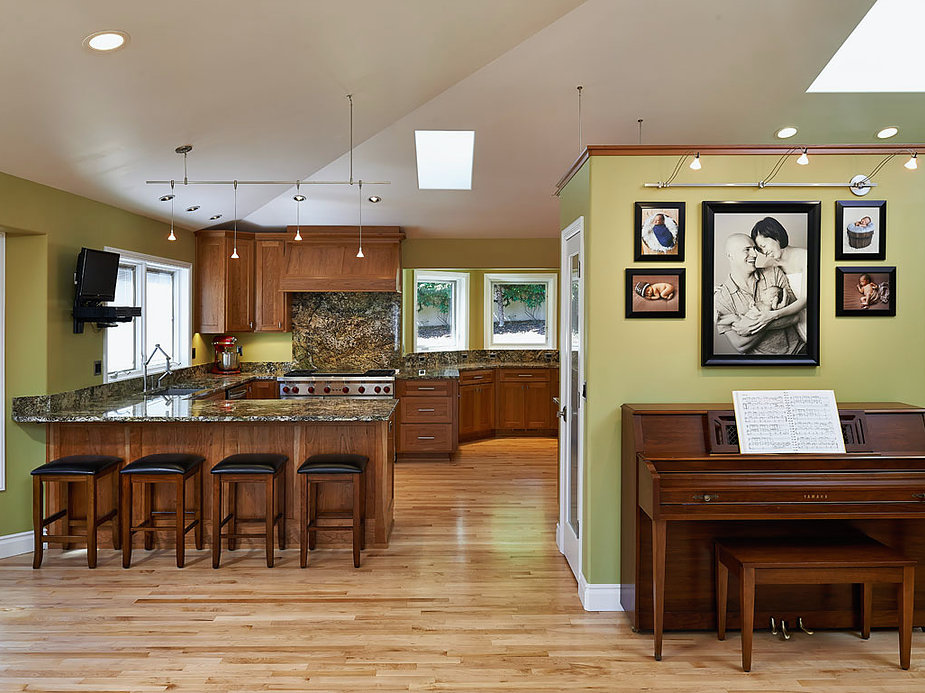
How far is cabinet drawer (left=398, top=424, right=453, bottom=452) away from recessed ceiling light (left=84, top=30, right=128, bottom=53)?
185 inches

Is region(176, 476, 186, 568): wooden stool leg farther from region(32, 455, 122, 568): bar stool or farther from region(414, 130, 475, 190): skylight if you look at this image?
region(414, 130, 475, 190): skylight

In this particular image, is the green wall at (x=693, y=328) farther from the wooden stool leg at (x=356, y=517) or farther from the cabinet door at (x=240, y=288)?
the cabinet door at (x=240, y=288)

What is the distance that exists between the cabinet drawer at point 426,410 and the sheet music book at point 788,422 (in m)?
4.15

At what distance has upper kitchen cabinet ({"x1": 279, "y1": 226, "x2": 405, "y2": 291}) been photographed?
7.02m

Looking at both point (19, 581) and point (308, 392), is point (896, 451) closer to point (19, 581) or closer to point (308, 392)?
point (19, 581)

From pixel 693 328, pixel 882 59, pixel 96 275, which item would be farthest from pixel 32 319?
pixel 882 59

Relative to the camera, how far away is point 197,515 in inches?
165

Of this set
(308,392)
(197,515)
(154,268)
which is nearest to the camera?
(197,515)

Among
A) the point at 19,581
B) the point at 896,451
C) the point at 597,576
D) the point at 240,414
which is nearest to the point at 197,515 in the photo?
the point at 240,414

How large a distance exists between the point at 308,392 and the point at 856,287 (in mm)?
4875

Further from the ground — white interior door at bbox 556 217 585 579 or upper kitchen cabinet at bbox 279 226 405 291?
upper kitchen cabinet at bbox 279 226 405 291

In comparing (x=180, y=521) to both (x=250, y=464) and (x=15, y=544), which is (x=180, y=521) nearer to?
(x=250, y=464)

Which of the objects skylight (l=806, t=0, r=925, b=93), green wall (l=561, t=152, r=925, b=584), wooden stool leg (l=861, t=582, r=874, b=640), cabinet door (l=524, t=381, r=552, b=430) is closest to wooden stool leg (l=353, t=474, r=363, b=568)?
green wall (l=561, t=152, r=925, b=584)

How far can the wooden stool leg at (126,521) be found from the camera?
3.97 meters
